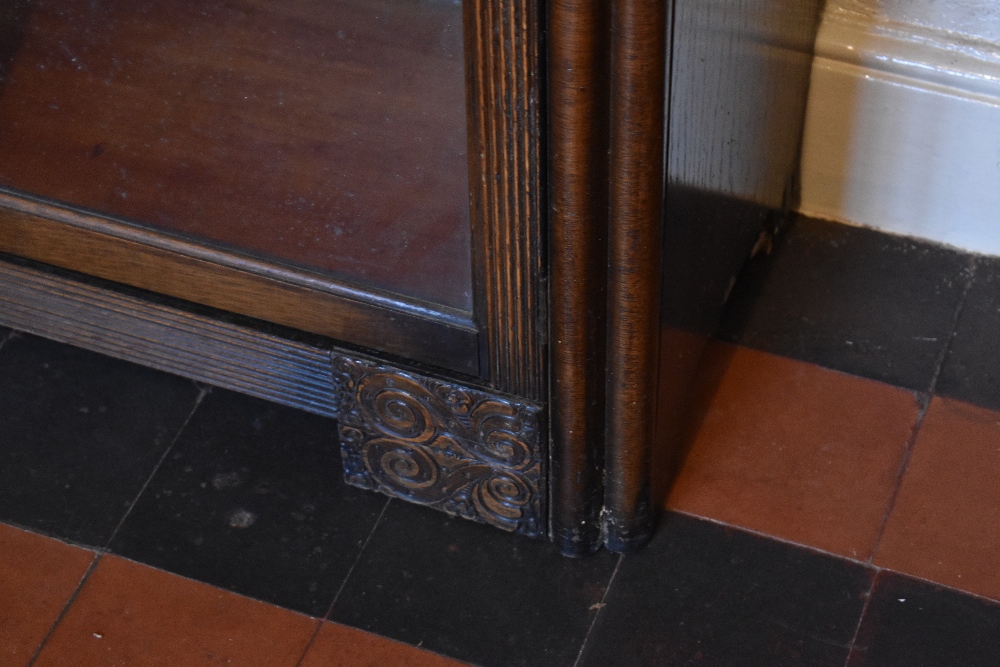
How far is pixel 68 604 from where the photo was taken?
173cm

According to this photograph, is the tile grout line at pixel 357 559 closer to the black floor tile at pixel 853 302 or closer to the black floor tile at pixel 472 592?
the black floor tile at pixel 472 592

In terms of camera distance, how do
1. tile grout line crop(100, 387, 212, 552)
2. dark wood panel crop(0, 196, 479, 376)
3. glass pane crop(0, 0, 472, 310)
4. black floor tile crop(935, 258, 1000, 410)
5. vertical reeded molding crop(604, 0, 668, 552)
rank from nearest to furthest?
vertical reeded molding crop(604, 0, 668, 552) < glass pane crop(0, 0, 472, 310) < dark wood panel crop(0, 196, 479, 376) < tile grout line crop(100, 387, 212, 552) < black floor tile crop(935, 258, 1000, 410)

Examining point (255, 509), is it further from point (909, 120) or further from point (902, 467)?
point (909, 120)

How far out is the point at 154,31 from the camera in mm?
1494

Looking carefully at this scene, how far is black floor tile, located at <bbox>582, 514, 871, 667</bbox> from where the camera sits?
65.4 inches

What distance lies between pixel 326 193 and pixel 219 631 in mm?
559

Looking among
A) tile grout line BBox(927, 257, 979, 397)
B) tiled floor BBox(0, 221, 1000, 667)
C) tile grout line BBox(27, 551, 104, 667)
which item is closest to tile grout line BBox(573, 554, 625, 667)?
tiled floor BBox(0, 221, 1000, 667)

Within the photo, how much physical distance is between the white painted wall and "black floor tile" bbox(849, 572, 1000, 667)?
623 mm

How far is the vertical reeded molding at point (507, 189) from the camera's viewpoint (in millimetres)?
1250

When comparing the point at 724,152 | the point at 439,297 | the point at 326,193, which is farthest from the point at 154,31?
the point at 724,152

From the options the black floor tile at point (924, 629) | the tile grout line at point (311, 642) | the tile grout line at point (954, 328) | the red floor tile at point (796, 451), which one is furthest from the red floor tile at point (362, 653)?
the tile grout line at point (954, 328)

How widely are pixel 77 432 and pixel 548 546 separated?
0.68 meters

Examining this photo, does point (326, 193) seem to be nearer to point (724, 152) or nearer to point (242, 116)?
point (242, 116)

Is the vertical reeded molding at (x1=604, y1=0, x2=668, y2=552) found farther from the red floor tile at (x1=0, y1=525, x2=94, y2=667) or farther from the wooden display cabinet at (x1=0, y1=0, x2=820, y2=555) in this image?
the red floor tile at (x1=0, y1=525, x2=94, y2=667)
